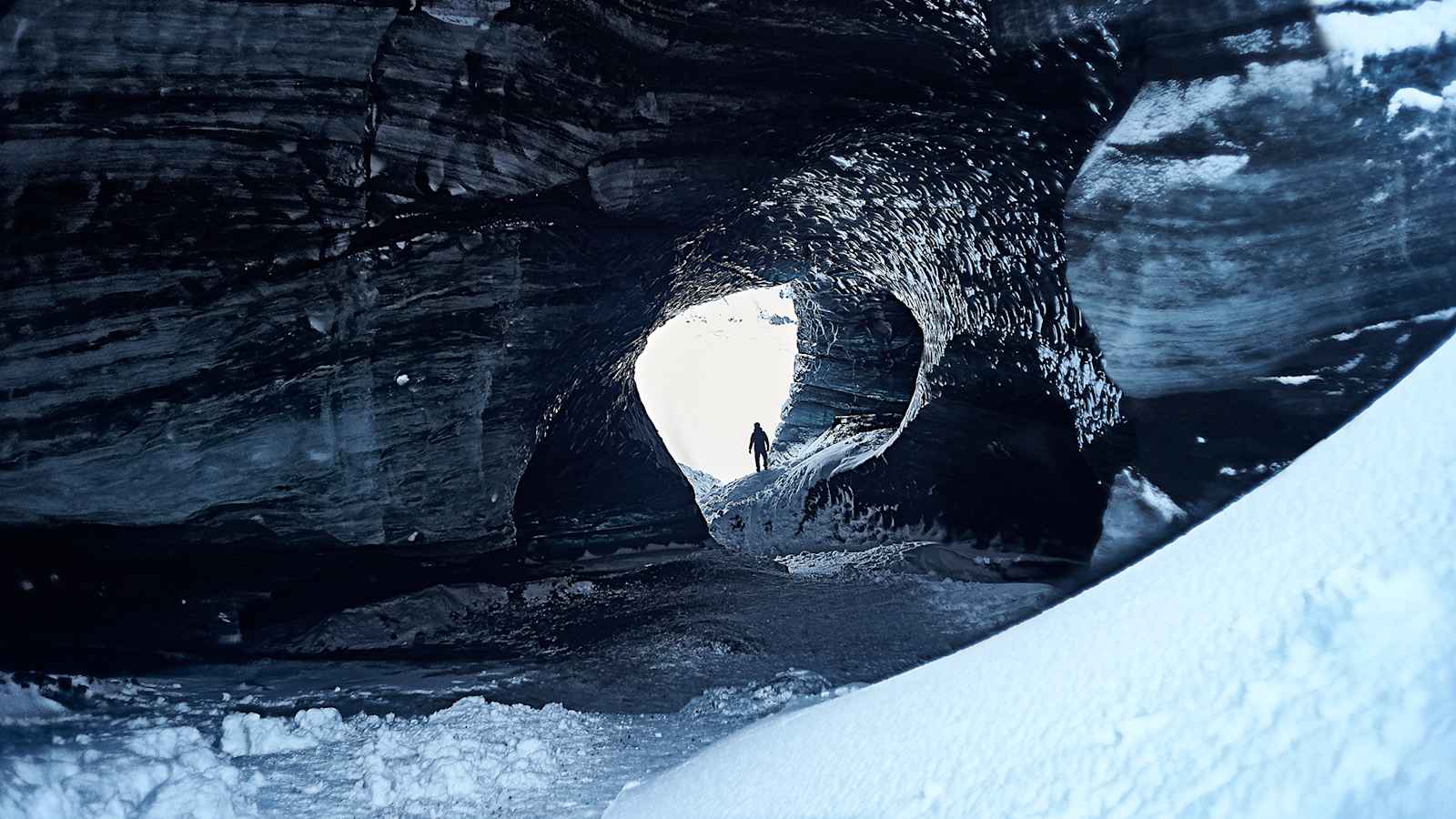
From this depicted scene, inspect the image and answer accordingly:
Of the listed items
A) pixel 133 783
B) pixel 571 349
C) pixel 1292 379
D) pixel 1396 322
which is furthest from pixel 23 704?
pixel 1396 322

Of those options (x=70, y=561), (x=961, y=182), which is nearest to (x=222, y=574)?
(x=70, y=561)

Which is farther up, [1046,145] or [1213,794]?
[1046,145]

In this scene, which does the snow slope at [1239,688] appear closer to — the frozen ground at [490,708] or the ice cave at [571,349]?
the ice cave at [571,349]

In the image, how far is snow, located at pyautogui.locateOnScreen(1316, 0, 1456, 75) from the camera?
2578 mm

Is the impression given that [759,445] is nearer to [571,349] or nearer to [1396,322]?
[571,349]

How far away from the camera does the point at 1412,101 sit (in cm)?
261

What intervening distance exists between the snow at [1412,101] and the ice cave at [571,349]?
0.03 m

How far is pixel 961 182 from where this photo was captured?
385cm

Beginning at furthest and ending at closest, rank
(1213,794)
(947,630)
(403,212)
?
1. (947,630)
2. (403,212)
3. (1213,794)

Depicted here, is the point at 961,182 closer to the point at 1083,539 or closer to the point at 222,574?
the point at 1083,539

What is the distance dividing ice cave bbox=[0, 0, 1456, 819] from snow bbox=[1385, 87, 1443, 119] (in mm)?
27

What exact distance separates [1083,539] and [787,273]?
2.37 m

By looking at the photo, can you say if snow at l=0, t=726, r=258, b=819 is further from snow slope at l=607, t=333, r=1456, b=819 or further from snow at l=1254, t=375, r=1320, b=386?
snow at l=1254, t=375, r=1320, b=386

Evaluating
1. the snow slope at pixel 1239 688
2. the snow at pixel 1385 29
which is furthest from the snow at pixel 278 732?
the snow at pixel 1385 29
